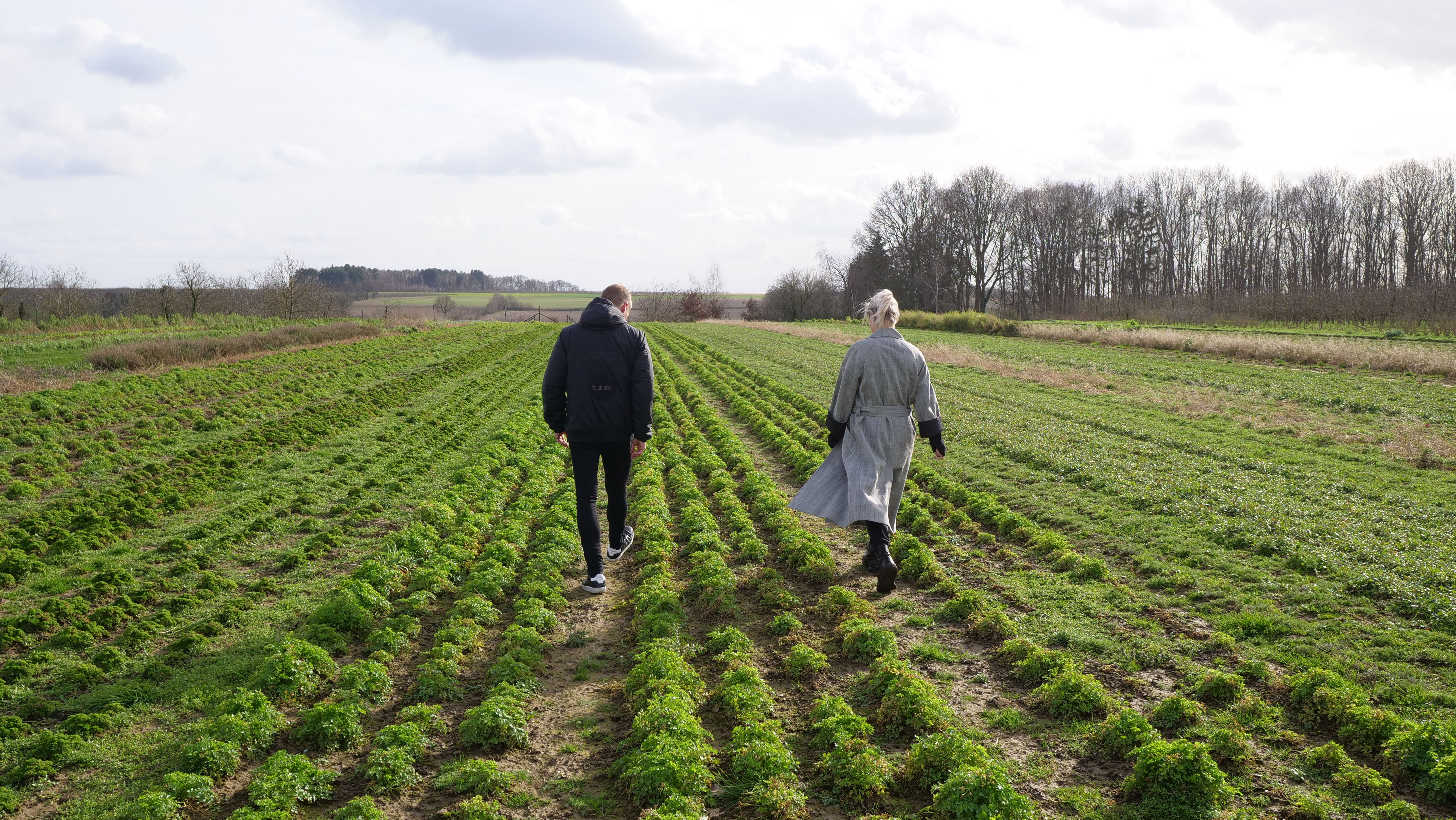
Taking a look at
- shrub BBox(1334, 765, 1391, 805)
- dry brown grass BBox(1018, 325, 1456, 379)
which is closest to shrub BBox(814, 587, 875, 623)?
shrub BBox(1334, 765, 1391, 805)

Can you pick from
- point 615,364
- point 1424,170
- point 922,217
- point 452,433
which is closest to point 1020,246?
point 922,217

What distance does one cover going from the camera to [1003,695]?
5402 millimetres

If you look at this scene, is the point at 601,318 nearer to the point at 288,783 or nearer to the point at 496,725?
the point at 496,725

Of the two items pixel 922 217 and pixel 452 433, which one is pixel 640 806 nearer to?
pixel 452 433

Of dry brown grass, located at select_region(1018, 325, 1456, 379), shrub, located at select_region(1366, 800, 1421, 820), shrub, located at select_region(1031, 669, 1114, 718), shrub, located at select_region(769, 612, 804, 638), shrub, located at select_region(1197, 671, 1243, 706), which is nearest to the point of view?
shrub, located at select_region(1366, 800, 1421, 820)

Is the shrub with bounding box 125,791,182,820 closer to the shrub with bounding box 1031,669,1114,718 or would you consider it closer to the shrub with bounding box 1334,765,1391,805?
the shrub with bounding box 1031,669,1114,718

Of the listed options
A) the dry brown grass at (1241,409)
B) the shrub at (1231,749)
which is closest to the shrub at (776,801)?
the shrub at (1231,749)

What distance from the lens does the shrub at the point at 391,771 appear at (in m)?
4.33

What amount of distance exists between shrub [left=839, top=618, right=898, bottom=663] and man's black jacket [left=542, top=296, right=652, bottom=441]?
234cm

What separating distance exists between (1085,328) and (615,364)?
Result: 1917 inches

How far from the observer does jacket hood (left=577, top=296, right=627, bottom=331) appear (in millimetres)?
6891

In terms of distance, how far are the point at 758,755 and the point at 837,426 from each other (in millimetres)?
3538

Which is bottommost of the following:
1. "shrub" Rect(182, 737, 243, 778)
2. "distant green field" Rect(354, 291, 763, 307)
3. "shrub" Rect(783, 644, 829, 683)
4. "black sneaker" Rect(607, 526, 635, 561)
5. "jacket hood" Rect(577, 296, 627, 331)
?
"shrub" Rect(783, 644, 829, 683)

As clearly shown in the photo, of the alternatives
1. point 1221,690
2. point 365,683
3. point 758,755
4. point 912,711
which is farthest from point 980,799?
point 365,683
